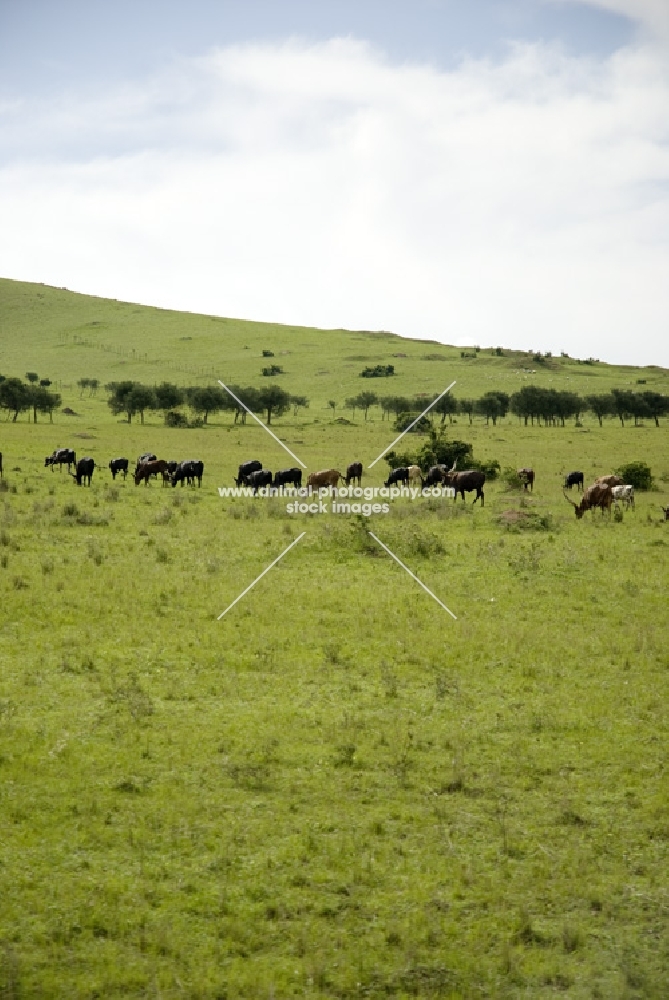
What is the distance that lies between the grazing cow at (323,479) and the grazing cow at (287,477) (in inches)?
64.0

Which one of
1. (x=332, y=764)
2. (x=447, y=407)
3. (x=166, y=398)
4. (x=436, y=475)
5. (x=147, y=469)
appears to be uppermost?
(x=447, y=407)

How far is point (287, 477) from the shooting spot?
37156 mm

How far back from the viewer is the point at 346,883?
8.43 metres

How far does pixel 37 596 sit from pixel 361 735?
28.8 feet

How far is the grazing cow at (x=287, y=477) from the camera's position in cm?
3681

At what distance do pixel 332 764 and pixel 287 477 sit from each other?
26.6m

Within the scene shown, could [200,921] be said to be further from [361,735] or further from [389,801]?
[361,735]

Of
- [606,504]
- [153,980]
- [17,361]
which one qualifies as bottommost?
[153,980]

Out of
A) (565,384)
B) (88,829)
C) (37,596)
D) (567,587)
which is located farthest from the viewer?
(565,384)

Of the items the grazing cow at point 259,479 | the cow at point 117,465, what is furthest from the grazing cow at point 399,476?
the cow at point 117,465

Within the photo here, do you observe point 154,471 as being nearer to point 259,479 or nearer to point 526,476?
point 259,479

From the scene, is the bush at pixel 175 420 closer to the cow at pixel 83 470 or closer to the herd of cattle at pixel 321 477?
the herd of cattle at pixel 321 477

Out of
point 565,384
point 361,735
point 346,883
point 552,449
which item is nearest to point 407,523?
point 361,735

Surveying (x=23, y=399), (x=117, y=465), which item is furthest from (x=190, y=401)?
(x=117, y=465)
